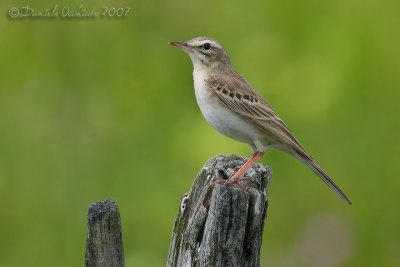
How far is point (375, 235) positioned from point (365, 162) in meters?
0.91

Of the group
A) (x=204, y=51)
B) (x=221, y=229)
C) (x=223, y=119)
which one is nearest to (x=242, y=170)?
(x=223, y=119)

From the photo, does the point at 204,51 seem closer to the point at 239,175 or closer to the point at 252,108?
the point at 252,108

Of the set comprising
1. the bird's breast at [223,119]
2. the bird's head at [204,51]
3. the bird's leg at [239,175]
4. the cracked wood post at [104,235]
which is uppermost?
the bird's head at [204,51]

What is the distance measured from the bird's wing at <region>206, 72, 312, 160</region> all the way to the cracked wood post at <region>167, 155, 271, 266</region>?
2.00 metres

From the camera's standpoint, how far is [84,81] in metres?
11.9

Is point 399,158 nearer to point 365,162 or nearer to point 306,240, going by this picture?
point 365,162

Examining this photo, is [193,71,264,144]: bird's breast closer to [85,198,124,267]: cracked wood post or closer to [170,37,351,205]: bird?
[170,37,351,205]: bird

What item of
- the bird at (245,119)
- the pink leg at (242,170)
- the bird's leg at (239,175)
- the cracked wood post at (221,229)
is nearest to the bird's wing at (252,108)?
the bird at (245,119)

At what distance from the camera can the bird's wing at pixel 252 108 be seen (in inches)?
342

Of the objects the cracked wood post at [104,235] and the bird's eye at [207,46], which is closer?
the cracked wood post at [104,235]

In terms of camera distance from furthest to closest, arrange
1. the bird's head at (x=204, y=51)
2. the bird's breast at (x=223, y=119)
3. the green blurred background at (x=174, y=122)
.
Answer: the green blurred background at (x=174, y=122), the bird's head at (x=204, y=51), the bird's breast at (x=223, y=119)

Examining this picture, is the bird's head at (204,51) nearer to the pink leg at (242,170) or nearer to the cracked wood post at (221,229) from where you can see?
the pink leg at (242,170)

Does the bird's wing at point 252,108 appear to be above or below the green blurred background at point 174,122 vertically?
below

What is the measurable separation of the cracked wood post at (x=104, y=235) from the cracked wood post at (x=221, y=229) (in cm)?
60
